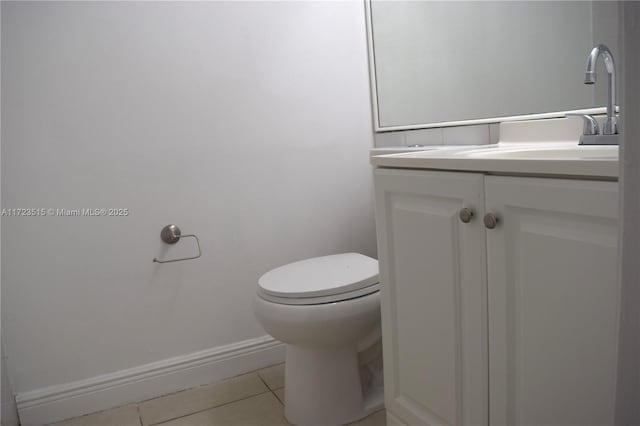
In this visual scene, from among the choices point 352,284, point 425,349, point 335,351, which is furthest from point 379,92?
point 425,349

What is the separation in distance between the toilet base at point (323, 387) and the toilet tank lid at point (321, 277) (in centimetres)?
21

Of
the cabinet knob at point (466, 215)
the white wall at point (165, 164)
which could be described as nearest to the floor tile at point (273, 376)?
the white wall at point (165, 164)

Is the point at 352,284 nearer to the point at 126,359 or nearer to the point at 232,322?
the point at 232,322

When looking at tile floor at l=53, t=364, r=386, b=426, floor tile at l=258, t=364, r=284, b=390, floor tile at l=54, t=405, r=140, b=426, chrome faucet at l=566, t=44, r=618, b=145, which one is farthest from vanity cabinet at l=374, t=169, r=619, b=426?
floor tile at l=54, t=405, r=140, b=426

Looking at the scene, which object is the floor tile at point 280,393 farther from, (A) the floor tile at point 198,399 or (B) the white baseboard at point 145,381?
(B) the white baseboard at point 145,381

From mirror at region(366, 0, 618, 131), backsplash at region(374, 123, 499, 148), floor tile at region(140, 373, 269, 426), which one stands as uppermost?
mirror at region(366, 0, 618, 131)

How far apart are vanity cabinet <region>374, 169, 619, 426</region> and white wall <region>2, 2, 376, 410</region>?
2.52 feet

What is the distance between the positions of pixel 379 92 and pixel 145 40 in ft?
3.00

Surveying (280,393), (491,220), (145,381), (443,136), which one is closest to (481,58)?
(443,136)

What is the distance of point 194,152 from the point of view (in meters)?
1.81

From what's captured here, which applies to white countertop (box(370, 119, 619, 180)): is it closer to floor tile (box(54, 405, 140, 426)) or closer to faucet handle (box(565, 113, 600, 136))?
faucet handle (box(565, 113, 600, 136))

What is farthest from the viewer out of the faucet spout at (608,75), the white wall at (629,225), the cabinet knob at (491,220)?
the faucet spout at (608,75)

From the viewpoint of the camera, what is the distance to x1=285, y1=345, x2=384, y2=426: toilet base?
157cm

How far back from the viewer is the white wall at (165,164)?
160cm
